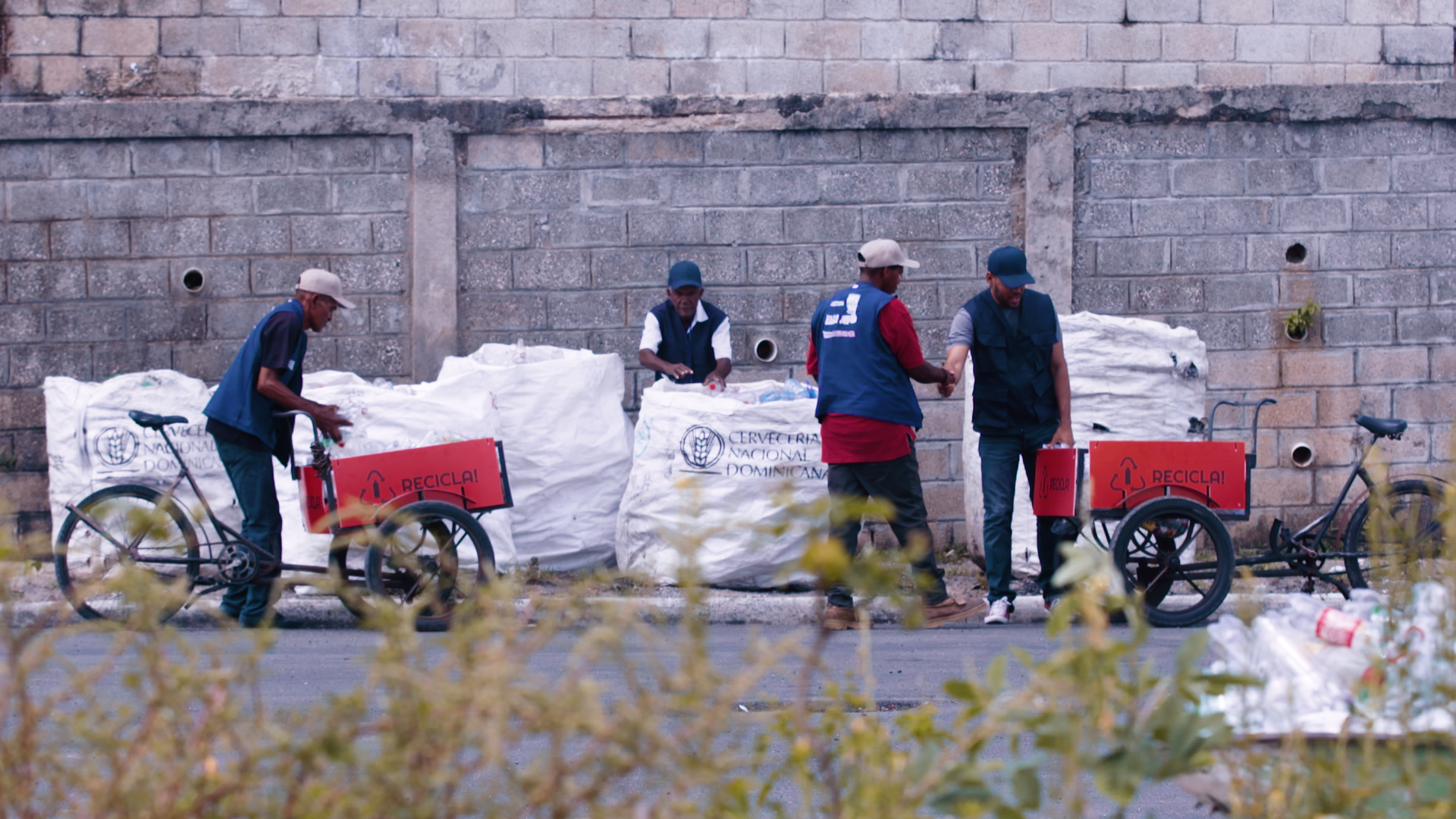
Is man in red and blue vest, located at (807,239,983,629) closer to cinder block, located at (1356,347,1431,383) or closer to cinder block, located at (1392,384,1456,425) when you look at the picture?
cinder block, located at (1356,347,1431,383)

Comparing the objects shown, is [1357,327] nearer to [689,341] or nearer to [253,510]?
[689,341]

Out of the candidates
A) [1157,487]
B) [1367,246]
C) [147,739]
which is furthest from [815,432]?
[147,739]

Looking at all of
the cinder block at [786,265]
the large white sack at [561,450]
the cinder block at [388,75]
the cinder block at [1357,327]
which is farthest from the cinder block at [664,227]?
the cinder block at [1357,327]

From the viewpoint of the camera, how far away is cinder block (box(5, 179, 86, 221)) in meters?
7.80

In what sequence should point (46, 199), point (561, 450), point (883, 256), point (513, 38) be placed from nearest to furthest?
point (883, 256), point (561, 450), point (46, 199), point (513, 38)

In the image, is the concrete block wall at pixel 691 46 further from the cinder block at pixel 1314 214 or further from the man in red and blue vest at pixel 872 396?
the man in red and blue vest at pixel 872 396

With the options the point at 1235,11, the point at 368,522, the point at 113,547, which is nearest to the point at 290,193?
the point at 113,547

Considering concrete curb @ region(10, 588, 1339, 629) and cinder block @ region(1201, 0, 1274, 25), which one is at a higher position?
cinder block @ region(1201, 0, 1274, 25)

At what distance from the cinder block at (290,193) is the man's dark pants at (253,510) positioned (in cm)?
223

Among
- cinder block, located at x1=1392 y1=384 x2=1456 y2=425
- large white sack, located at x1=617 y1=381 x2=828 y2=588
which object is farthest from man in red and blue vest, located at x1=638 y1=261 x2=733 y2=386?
cinder block, located at x1=1392 y1=384 x2=1456 y2=425

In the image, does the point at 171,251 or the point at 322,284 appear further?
the point at 171,251

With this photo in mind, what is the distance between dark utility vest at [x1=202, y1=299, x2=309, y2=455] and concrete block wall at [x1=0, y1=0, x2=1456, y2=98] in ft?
8.59

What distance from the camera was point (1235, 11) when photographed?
853 cm

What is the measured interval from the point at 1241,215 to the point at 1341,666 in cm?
663
